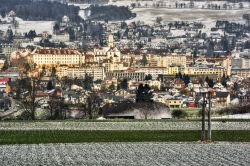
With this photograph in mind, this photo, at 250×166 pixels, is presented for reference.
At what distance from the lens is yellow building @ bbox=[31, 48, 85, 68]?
4943 inches

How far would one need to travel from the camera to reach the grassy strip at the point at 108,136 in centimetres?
2120

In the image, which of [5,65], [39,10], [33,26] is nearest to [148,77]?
[5,65]

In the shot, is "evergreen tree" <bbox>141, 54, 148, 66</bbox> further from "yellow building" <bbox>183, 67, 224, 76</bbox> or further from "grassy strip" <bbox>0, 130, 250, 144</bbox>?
"grassy strip" <bbox>0, 130, 250, 144</bbox>

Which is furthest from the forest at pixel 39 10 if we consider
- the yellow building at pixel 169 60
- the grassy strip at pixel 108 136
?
the grassy strip at pixel 108 136

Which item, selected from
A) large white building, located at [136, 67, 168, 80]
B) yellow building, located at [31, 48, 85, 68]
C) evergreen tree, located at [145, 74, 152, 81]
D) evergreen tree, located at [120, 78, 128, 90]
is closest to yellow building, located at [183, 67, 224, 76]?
large white building, located at [136, 67, 168, 80]

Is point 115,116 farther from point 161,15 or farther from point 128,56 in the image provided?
point 161,15

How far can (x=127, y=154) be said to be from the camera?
56.4 ft

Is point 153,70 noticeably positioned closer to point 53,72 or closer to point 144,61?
→ point 144,61

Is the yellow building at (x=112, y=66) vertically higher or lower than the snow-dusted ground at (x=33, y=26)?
lower

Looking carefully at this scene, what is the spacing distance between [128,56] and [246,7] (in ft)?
190

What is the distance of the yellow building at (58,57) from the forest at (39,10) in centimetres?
4878

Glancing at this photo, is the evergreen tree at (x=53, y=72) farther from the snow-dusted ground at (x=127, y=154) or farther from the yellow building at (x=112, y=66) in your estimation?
the snow-dusted ground at (x=127, y=154)

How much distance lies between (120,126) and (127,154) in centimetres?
986

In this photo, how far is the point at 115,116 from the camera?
37.2 meters
